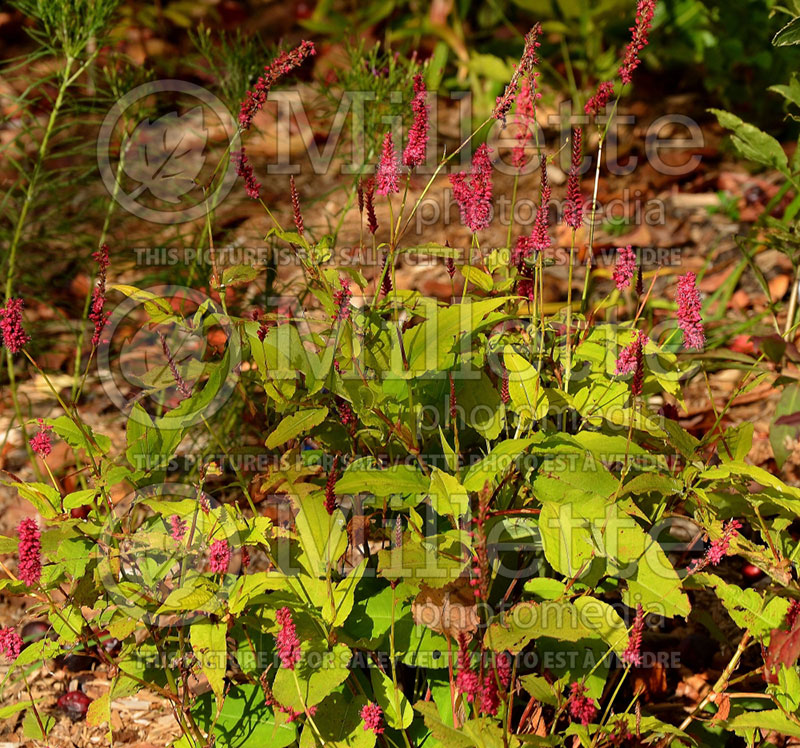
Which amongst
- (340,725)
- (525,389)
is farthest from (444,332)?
(340,725)

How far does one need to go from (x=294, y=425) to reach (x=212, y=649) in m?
0.32

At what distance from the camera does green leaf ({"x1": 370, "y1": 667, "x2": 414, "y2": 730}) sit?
1.35 metres

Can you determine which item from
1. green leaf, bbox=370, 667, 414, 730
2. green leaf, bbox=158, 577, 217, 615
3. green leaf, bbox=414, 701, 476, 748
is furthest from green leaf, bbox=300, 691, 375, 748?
green leaf, bbox=158, 577, 217, 615

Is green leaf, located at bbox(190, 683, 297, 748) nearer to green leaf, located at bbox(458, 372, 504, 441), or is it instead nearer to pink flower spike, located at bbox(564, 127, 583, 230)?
green leaf, located at bbox(458, 372, 504, 441)

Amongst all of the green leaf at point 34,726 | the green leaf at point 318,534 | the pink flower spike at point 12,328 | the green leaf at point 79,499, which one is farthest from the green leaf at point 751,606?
the green leaf at point 34,726

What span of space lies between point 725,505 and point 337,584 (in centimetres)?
61

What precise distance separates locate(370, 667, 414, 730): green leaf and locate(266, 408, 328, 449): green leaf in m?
0.38

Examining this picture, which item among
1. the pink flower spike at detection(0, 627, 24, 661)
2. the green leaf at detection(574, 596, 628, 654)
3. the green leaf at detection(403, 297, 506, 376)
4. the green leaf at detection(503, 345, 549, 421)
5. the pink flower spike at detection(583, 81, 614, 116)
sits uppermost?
the pink flower spike at detection(583, 81, 614, 116)

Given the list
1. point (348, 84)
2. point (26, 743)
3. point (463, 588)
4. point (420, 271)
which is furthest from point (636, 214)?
point (26, 743)

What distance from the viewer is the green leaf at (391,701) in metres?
1.35

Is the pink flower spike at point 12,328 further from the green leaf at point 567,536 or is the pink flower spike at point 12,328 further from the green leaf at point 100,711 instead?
the green leaf at point 567,536

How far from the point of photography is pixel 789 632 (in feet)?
4.01

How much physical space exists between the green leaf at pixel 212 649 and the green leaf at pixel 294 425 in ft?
0.87

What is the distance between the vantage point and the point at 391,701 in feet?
4.53
